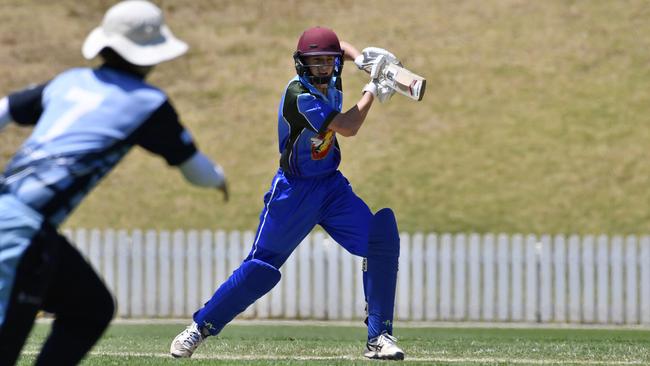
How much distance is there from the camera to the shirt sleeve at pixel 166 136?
16.9 ft

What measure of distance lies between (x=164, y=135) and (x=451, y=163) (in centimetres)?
1703

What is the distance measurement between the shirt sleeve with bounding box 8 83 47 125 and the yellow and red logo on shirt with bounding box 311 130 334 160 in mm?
3071

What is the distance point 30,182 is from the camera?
5.02 metres

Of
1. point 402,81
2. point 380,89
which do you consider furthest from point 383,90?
point 402,81

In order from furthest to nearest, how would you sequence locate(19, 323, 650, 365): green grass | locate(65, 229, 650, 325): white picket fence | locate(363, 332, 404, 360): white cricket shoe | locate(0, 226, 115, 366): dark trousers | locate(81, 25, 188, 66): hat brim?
locate(65, 229, 650, 325): white picket fence
locate(363, 332, 404, 360): white cricket shoe
locate(19, 323, 650, 365): green grass
locate(81, 25, 188, 66): hat brim
locate(0, 226, 115, 366): dark trousers

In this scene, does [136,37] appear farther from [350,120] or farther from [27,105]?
[350,120]

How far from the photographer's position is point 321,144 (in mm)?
8258

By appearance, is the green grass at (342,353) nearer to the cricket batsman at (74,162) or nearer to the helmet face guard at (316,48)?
the helmet face guard at (316,48)

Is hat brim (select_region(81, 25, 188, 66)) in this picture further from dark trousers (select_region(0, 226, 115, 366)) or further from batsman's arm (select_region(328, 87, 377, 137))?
batsman's arm (select_region(328, 87, 377, 137))

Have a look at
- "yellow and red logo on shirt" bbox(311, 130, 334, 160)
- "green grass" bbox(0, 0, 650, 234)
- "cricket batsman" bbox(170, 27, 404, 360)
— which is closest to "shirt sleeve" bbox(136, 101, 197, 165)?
"cricket batsman" bbox(170, 27, 404, 360)

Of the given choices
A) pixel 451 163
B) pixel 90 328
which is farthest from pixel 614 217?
pixel 90 328

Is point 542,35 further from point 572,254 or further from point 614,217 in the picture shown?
point 572,254

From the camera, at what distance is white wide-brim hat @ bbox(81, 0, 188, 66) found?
5.13 meters

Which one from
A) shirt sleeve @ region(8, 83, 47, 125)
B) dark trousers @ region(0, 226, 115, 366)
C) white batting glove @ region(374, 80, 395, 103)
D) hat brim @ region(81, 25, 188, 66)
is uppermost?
white batting glove @ region(374, 80, 395, 103)
